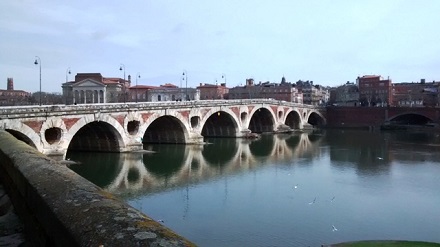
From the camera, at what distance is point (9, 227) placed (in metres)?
5.57

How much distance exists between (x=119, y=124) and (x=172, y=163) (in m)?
5.85

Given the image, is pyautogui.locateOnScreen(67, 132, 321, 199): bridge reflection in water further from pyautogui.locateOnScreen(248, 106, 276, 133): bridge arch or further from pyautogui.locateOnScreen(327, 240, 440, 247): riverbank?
pyautogui.locateOnScreen(248, 106, 276, 133): bridge arch

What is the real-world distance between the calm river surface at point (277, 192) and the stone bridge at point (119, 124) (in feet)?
6.32

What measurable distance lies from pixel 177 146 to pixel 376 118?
53.8 m

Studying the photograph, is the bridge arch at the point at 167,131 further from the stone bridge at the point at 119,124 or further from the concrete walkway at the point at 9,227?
the concrete walkway at the point at 9,227

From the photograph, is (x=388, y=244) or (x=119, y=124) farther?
(x=119, y=124)

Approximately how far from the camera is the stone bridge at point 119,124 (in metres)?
29.4

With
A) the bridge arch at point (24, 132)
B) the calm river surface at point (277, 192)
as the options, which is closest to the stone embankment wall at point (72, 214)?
the calm river surface at point (277, 192)

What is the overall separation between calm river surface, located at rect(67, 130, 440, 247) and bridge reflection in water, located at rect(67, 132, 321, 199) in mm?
73

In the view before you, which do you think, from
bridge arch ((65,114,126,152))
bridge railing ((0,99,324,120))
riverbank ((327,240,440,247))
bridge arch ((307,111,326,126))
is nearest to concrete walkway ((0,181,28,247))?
riverbank ((327,240,440,247))

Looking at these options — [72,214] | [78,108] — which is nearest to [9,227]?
[72,214]

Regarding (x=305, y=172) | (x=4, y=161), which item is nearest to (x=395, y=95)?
(x=305, y=172)

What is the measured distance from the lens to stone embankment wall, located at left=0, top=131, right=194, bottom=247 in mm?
3021

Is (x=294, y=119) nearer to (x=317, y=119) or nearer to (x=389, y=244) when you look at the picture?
(x=317, y=119)
